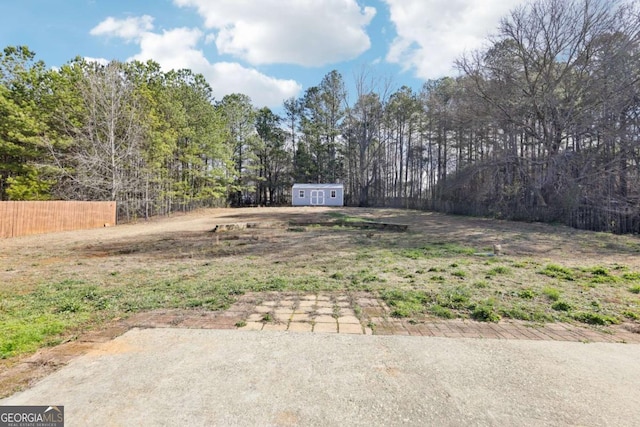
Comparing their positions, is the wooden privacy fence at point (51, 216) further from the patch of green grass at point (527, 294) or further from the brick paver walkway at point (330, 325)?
the patch of green grass at point (527, 294)

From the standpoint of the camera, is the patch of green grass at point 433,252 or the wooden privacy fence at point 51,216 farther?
the wooden privacy fence at point 51,216

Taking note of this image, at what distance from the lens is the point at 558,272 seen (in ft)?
16.5

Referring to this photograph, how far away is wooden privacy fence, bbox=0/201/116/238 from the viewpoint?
10.3 m

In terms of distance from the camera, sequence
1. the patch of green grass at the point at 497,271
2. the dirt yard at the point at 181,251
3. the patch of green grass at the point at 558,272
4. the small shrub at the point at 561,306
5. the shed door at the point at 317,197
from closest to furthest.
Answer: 1. the small shrub at the point at 561,306
2. the patch of green grass at the point at 558,272
3. the patch of green grass at the point at 497,271
4. the dirt yard at the point at 181,251
5. the shed door at the point at 317,197

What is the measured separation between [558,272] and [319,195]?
2755cm

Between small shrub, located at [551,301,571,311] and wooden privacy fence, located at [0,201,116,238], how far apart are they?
14898mm

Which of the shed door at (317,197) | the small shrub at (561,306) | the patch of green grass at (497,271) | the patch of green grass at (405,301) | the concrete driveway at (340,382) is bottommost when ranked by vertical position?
the concrete driveway at (340,382)

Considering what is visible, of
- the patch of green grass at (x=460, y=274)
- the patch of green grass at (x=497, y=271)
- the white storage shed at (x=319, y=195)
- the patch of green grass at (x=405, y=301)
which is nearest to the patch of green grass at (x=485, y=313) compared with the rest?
the patch of green grass at (x=405, y=301)

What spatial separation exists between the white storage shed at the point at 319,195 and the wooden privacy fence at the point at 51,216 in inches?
756

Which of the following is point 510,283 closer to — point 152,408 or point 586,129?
point 152,408

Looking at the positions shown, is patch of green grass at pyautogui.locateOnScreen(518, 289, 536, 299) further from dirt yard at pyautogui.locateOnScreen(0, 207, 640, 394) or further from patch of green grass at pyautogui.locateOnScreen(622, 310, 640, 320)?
patch of green grass at pyautogui.locateOnScreen(622, 310, 640, 320)

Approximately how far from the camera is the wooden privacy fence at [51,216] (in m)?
10.3

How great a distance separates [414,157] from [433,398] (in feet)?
114

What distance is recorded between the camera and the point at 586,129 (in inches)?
542
